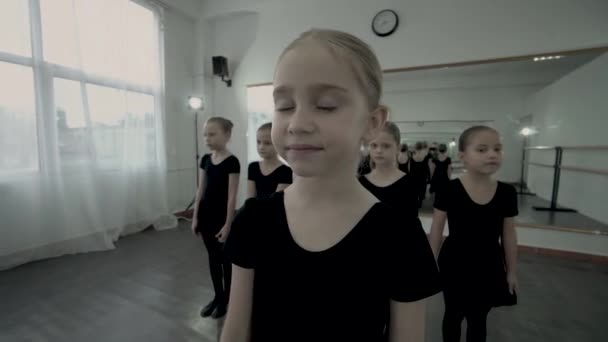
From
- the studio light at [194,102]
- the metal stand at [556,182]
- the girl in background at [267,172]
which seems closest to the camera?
the girl in background at [267,172]

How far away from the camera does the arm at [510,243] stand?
1227mm

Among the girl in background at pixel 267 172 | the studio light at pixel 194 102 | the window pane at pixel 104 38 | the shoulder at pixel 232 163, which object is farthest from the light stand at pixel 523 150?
the window pane at pixel 104 38

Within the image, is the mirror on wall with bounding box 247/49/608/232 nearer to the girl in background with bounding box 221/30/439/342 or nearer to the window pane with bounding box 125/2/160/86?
the girl in background with bounding box 221/30/439/342

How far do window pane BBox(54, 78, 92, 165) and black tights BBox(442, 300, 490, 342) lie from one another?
147 inches

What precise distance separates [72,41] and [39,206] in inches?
69.0

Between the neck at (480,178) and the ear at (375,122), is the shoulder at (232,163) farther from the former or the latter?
the ear at (375,122)

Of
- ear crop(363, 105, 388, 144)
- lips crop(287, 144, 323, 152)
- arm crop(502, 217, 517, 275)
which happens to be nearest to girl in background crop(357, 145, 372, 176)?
ear crop(363, 105, 388, 144)

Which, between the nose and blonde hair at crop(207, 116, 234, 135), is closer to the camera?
the nose

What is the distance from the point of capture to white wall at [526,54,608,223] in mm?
2830

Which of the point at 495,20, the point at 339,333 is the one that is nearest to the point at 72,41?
the point at 339,333

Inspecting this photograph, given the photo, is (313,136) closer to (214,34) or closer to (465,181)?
(465,181)

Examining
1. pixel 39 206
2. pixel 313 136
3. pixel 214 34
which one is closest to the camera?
pixel 313 136

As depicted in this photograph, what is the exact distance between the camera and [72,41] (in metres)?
2.89

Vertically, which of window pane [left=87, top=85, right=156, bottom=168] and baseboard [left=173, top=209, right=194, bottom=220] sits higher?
window pane [left=87, top=85, right=156, bottom=168]
